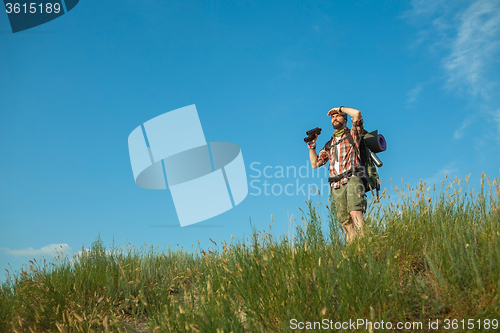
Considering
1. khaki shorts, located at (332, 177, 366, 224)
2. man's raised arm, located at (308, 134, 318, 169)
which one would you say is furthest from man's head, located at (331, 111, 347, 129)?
khaki shorts, located at (332, 177, 366, 224)

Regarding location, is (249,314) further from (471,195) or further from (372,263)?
(471,195)

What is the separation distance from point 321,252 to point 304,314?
0.72 meters

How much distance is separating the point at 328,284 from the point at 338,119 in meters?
3.59

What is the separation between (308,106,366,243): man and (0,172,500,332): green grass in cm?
45

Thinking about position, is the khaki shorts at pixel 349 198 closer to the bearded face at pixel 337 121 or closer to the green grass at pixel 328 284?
the green grass at pixel 328 284

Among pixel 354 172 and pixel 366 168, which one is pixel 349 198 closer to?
pixel 354 172

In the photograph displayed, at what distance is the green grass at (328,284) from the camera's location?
2473 millimetres

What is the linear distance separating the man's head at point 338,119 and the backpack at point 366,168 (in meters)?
0.25

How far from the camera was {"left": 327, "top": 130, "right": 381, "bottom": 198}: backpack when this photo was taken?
5.10 meters

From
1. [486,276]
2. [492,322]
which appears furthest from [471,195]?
[492,322]

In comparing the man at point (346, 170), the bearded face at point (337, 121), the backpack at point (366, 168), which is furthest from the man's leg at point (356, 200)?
the bearded face at point (337, 121)

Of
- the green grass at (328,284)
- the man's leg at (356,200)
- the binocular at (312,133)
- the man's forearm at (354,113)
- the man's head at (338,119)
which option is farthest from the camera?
the binocular at (312,133)

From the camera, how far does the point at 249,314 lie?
8.90ft

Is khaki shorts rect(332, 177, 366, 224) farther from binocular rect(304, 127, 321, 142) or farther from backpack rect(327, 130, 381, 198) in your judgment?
binocular rect(304, 127, 321, 142)
